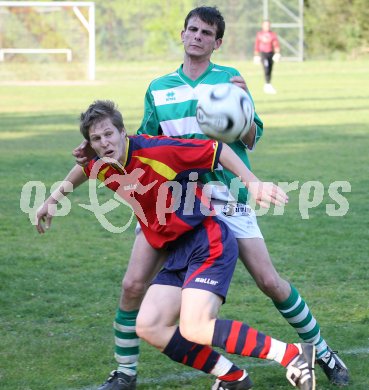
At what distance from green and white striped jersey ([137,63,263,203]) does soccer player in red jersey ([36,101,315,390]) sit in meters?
0.27

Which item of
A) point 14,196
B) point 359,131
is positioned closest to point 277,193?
point 14,196

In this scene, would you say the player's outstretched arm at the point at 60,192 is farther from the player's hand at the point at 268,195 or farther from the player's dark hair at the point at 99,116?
the player's hand at the point at 268,195

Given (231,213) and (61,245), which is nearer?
(231,213)

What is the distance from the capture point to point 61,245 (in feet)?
28.2

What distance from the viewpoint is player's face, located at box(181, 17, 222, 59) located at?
5.08 meters

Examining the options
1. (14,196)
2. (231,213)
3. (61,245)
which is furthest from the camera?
(14,196)

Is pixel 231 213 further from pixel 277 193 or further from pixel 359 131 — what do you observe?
pixel 359 131

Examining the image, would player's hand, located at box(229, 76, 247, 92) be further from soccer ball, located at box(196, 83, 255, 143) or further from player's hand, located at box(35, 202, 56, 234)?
player's hand, located at box(35, 202, 56, 234)

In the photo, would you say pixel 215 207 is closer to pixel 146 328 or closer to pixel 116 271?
pixel 146 328

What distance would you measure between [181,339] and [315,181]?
293 inches

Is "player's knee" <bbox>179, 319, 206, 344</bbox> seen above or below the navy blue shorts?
below

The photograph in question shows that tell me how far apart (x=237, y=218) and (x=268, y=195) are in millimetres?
656

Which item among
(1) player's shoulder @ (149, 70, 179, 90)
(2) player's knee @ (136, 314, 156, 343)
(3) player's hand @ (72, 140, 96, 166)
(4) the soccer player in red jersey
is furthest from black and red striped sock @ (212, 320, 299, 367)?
(1) player's shoulder @ (149, 70, 179, 90)

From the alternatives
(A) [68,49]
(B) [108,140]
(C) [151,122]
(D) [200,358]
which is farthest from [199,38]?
(A) [68,49]
